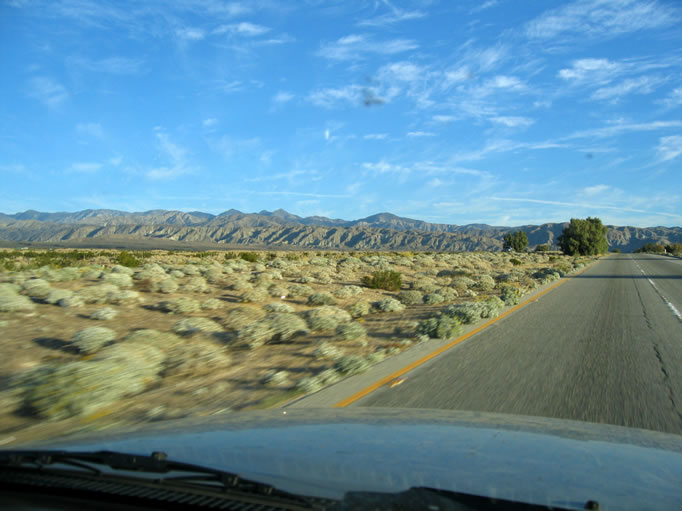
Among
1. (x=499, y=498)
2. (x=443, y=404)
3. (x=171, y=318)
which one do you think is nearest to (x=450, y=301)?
(x=171, y=318)

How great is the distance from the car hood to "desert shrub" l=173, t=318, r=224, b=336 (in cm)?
678

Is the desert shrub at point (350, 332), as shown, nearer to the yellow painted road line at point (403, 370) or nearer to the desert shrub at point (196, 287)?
the yellow painted road line at point (403, 370)

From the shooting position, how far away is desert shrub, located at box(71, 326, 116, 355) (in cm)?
875

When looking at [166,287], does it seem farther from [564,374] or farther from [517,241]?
[517,241]

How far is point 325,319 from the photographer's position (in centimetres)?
1168

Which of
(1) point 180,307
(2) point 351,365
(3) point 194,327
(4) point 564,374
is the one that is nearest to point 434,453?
(2) point 351,365

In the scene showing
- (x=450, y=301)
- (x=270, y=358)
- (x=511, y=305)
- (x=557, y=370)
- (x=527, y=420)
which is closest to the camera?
(x=527, y=420)

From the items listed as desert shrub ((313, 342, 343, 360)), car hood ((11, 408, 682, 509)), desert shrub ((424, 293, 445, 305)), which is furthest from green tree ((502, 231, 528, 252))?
car hood ((11, 408, 682, 509))

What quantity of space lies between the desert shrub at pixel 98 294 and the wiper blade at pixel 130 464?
41.5 feet

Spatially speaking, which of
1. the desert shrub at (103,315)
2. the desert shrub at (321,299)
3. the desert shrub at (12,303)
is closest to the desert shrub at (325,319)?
the desert shrub at (321,299)

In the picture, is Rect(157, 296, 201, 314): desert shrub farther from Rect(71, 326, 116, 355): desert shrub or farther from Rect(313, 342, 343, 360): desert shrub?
Rect(313, 342, 343, 360): desert shrub

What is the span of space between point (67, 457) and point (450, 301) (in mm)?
15511

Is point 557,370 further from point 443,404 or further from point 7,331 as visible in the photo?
point 7,331

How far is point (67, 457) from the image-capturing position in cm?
274
